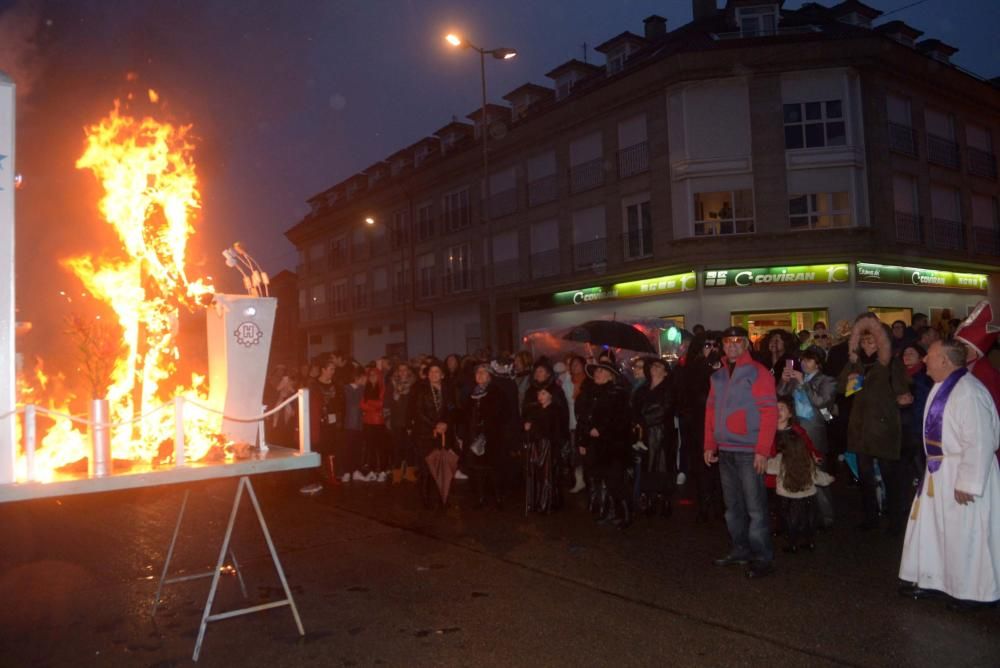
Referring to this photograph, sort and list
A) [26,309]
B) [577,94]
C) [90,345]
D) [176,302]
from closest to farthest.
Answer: [90,345] < [176,302] < [26,309] < [577,94]

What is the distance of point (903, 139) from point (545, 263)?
43.0 feet

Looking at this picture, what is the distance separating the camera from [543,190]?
1177 inches

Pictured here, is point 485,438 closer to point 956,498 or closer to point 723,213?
point 956,498

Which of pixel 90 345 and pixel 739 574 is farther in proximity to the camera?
pixel 739 574

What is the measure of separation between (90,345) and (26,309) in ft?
8.23

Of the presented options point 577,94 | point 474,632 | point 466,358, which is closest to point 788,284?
point 577,94

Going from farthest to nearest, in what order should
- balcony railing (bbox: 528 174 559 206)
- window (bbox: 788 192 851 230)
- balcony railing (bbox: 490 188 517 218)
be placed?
balcony railing (bbox: 490 188 517 218)
balcony railing (bbox: 528 174 559 206)
window (bbox: 788 192 851 230)

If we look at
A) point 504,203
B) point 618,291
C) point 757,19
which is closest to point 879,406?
point 618,291

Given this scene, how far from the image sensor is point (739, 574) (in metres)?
6.14

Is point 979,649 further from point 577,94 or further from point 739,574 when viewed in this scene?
point 577,94

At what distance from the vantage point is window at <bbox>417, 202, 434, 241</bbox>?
3672 centimetres

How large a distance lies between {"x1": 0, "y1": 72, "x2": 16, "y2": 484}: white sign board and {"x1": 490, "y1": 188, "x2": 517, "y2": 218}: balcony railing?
90.9 feet

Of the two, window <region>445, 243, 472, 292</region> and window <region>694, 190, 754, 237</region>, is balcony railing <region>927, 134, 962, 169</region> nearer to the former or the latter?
window <region>694, 190, 754, 237</region>

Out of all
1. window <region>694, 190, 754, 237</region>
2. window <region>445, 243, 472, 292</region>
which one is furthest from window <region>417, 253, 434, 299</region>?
window <region>694, 190, 754, 237</region>
